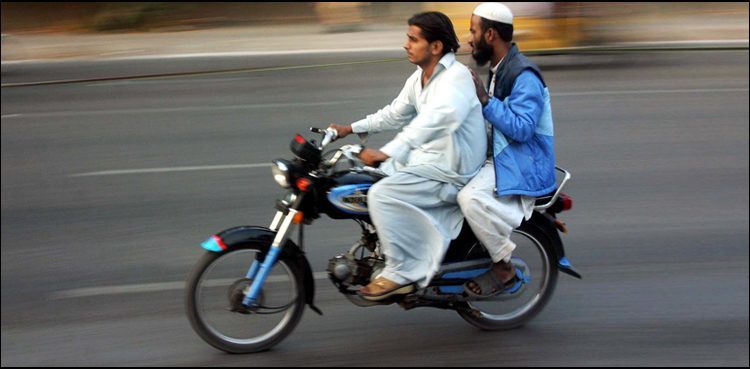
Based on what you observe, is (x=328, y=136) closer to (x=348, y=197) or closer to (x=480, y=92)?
(x=348, y=197)

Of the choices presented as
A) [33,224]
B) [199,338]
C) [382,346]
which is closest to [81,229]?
[33,224]

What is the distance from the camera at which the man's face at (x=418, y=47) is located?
4.15 meters

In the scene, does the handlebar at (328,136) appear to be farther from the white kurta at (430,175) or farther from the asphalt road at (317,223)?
the asphalt road at (317,223)

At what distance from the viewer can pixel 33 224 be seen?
6543mm

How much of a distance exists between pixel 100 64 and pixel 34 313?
35.0 feet

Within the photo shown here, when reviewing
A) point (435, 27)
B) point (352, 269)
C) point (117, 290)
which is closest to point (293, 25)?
point (117, 290)

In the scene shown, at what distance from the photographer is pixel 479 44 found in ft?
14.3

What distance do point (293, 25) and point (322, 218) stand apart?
1358 centimetres

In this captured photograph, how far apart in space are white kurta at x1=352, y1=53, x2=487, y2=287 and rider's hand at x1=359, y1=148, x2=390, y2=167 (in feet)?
0.34

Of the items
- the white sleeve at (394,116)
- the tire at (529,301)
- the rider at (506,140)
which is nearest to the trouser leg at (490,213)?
the rider at (506,140)

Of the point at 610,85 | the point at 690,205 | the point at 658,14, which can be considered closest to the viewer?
the point at 690,205

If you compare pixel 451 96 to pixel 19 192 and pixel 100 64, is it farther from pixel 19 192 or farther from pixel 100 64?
pixel 100 64

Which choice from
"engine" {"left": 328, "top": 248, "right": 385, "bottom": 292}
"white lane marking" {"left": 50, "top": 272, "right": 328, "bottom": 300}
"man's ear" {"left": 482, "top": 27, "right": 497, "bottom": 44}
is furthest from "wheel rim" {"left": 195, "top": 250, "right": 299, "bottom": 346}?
"man's ear" {"left": 482, "top": 27, "right": 497, "bottom": 44}

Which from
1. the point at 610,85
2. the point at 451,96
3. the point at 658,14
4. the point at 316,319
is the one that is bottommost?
the point at 658,14
